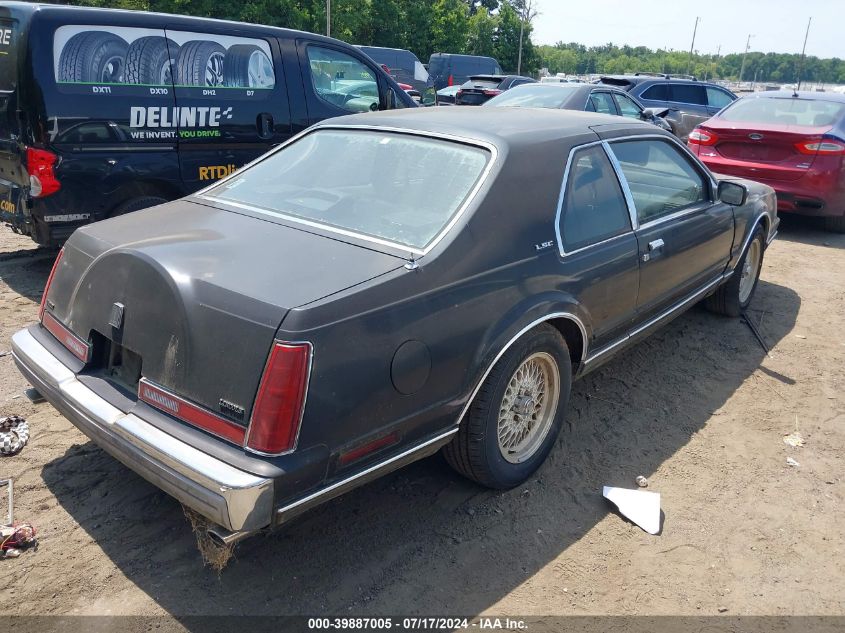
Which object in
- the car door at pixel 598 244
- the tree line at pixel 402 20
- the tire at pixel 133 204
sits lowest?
the tire at pixel 133 204

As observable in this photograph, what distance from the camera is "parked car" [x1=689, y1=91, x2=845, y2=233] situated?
305 inches

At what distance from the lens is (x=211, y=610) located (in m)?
2.51

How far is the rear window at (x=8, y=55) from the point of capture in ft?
16.2

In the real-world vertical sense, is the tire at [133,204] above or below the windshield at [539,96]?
below

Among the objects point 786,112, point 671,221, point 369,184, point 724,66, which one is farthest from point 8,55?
point 724,66

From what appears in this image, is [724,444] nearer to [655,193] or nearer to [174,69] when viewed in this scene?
[655,193]

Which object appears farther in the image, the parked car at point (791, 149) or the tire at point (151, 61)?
the parked car at point (791, 149)

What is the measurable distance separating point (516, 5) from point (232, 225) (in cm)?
5994

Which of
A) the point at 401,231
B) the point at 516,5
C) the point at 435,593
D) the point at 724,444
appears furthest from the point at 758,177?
the point at 516,5

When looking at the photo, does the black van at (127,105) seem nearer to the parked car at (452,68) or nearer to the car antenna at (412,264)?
the car antenna at (412,264)

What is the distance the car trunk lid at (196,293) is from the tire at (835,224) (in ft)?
25.5

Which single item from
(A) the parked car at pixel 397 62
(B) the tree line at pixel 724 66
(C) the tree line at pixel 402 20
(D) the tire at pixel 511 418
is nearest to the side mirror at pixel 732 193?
(D) the tire at pixel 511 418

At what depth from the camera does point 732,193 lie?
4617mm

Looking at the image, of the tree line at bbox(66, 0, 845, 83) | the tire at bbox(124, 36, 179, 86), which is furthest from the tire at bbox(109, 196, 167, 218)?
the tree line at bbox(66, 0, 845, 83)
